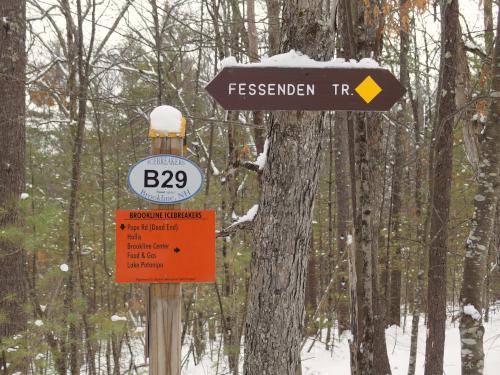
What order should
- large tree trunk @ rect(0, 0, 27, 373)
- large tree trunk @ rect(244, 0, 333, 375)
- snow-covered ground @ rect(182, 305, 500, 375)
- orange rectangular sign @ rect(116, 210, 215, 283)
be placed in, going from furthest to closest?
1. snow-covered ground @ rect(182, 305, 500, 375)
2. large tree trunk @ rect(0, 0, 27, 373)
3. large tree trunk @ rect(244, 0, 333, 375)
4. orange rectangular sign @ rect(116, 210, 215, 283)

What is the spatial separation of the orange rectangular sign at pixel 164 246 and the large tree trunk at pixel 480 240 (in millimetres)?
2290

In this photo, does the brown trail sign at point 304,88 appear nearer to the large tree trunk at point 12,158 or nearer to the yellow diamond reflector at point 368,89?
the yellow diamond reflector at point 368,89

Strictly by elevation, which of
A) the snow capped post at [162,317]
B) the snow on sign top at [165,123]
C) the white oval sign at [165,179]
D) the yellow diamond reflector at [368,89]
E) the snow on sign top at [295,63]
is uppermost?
the snow on sign top at [295,63]

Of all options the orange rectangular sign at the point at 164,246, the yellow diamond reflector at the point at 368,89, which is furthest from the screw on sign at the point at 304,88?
the orange rectangular sign at the point at 164,246

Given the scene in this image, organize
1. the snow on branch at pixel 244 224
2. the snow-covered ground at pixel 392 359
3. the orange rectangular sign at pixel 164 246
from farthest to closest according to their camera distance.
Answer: the snow-covered ground at pixel 392 359, the snow on branch at pixel 244 224, the orange rectangular sign at pixel 164 246

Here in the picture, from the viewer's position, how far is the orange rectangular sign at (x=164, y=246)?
2291 mm

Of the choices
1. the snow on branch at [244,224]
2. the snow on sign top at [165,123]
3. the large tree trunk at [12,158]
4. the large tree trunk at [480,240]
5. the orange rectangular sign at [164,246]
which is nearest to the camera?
the orange rectangular sign at [164,246]

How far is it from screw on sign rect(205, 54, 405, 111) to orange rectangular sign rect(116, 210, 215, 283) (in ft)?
1.93

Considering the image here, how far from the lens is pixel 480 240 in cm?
366

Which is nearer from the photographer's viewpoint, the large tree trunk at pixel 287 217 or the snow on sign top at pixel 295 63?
the snow on sign top at pixel 295 63

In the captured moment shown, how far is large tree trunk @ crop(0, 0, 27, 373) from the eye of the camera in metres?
5.09

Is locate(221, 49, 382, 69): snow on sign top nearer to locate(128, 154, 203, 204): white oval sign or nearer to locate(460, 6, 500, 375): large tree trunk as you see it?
locate(128, 154, 203, 204): white oval sign

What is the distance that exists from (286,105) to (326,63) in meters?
0.28

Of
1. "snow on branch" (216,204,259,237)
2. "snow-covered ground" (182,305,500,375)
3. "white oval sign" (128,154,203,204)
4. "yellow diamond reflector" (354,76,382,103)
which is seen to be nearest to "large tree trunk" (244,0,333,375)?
"snow on branch" (216,204,259,237)
